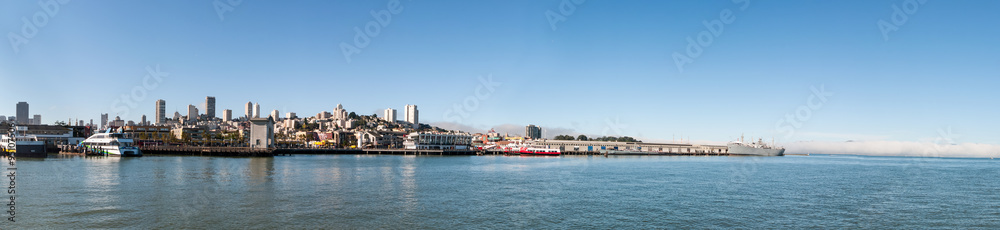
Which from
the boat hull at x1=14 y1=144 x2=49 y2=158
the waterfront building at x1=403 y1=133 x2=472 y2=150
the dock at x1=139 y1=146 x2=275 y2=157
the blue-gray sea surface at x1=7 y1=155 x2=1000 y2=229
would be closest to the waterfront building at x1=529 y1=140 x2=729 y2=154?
the waterfront building at x1=403 y1=133 x2=472 y2=150

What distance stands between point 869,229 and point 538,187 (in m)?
19.4

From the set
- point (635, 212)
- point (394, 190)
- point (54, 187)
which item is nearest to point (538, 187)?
point (394, 190)

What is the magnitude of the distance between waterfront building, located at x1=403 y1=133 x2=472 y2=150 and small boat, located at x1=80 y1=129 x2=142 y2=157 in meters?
71.4

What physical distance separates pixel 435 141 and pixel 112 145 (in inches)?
3183

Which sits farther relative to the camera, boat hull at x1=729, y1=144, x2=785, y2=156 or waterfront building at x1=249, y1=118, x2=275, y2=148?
boat hull at x1=729, y1=144, x2=785, y2=156

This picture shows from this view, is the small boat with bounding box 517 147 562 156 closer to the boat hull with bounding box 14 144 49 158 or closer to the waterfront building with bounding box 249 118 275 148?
the waterfront building with bounding box 249 118 275 148

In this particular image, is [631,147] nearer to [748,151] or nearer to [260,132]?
[748,151]

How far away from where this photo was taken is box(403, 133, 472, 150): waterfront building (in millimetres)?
146125

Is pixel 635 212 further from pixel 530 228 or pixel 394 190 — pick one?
pixel 394 190

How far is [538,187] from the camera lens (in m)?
36.7

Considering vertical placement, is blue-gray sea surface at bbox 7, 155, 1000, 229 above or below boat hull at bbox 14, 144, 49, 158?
below

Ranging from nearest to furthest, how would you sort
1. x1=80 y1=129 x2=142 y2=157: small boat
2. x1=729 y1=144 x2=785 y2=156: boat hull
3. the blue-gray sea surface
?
the blue-gray sea surface < x1=80 y1=129 x2=142 y2=157: small boat < x1=729 y1=144 x2=785 y2=156: boat hull

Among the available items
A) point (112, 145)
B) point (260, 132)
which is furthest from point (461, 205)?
point (260, 132)

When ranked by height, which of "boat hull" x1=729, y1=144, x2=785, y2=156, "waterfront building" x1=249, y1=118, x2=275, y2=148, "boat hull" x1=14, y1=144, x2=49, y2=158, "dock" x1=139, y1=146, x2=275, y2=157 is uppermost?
"waterfront building" x1=249, y1=118, x2=275, y2=148
